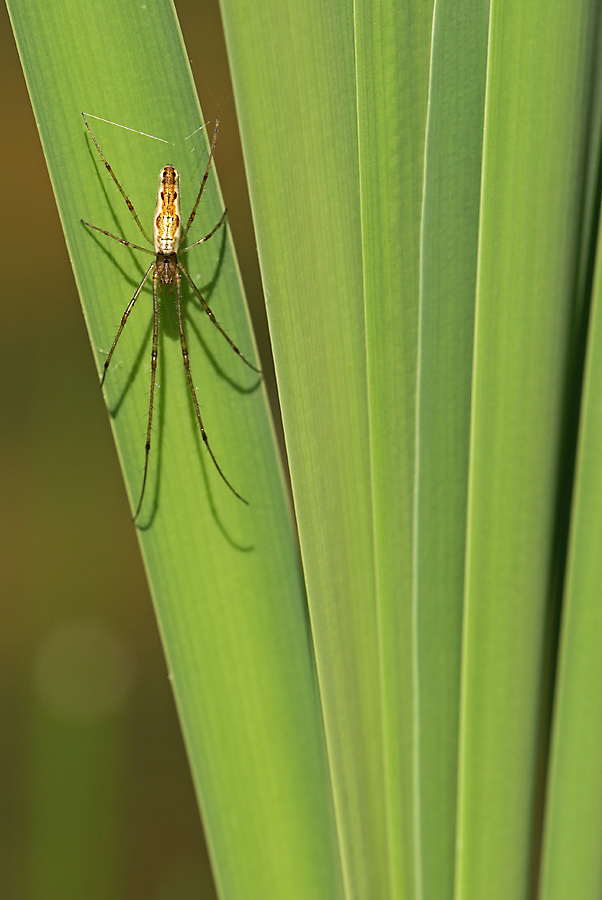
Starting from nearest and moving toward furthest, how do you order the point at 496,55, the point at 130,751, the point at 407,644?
the point at 496,55
the point at 407,644
the point at 130,751

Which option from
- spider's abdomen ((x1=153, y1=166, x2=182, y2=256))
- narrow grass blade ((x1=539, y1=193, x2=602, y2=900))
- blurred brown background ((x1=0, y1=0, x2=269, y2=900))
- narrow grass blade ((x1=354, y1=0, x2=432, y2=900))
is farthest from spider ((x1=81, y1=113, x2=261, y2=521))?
blurred brown background ((x1=0, y1=0, x2=269, y2=900))

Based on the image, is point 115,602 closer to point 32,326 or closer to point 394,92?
point 32,326

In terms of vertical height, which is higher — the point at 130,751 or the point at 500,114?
the point at 500,114

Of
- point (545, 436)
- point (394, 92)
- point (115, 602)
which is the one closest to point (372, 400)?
point (545, 436)

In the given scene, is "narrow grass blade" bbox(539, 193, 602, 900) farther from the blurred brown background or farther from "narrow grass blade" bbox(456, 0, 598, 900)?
the blurred brown background

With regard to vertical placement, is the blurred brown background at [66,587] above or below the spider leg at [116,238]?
below

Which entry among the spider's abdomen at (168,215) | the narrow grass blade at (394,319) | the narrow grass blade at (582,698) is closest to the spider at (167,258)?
the spider's abdomen at (168,215)

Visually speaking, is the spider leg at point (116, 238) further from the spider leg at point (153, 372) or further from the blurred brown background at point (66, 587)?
the blurred brown background at point (66, 587)
